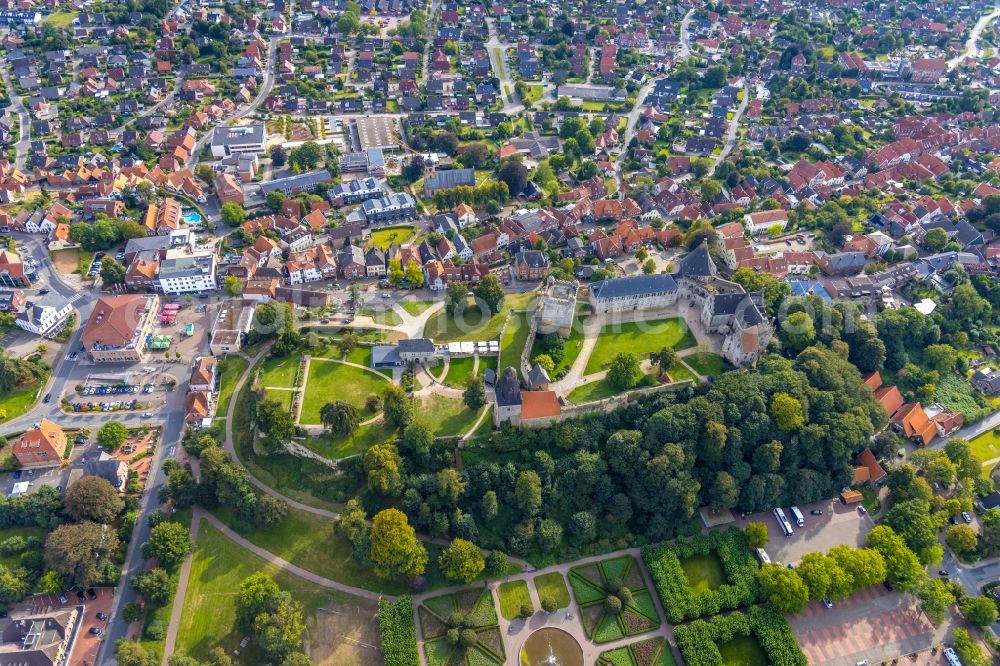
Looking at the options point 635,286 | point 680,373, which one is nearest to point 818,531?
point 680,373

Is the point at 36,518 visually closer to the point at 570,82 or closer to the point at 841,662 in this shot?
the point at 841,662

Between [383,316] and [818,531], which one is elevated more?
[383,316]

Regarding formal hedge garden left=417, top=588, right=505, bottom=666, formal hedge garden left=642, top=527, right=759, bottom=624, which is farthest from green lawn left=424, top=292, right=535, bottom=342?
formal hedge garden left=642, top=527, right=759, bottom=624

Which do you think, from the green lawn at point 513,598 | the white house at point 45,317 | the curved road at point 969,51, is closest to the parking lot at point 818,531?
the green lawn at point 513,598

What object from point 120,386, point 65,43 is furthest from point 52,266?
point 65,43

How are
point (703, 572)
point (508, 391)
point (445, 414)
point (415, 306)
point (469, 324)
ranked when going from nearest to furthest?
1. point (703, 572)
2. point (508, 391)
3. point (445, 414)
4. point (469, 324)
5. point (415, 306)

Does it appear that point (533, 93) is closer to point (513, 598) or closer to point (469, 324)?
point (469, 324)

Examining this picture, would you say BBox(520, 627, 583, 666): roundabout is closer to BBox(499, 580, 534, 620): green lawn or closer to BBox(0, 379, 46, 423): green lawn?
BBox(499, 580, 534, 620): green lawn
